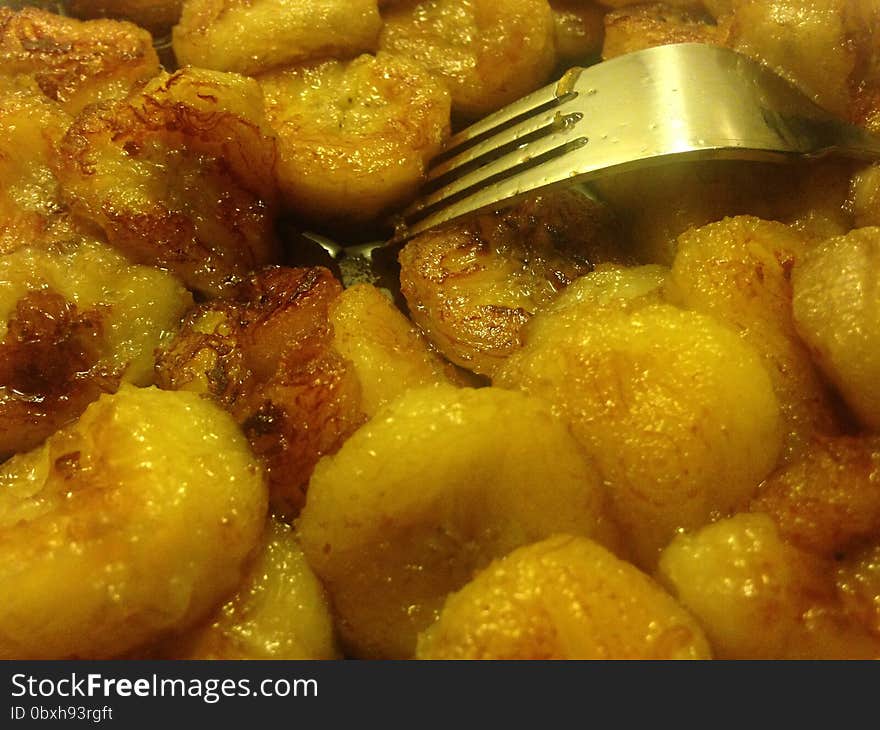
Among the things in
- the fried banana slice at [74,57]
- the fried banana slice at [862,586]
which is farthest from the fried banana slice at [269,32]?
the fried banana slice at [862,586]

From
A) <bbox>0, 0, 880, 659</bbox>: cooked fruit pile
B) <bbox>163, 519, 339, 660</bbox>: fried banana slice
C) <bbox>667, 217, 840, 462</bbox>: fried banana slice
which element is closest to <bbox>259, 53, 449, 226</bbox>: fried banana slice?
<bbox>0, 0, 880, 659</bbox>: cooked fruit pile

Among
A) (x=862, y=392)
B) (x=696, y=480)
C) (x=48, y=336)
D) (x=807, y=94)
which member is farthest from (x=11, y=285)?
(x=807, y=94)

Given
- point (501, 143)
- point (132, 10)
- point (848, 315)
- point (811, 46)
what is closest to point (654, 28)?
point (811, 46)

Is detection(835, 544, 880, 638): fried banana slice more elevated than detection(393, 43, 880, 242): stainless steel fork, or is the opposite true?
detection(393, 43, 880, 242): stainless steel fork

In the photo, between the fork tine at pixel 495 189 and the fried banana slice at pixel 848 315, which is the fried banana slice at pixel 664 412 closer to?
the fried banana slice at pixel 848 315

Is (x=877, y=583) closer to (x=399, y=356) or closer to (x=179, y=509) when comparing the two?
(x=399, y=356)

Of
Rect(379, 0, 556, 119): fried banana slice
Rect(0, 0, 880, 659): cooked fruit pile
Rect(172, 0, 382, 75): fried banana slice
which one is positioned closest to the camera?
Rect(0, 0, 880, 659): cooked fruit pile

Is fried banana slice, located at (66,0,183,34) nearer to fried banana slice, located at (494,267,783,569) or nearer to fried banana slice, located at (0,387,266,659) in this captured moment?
fried banana slice, located at (0,387,266,659)
